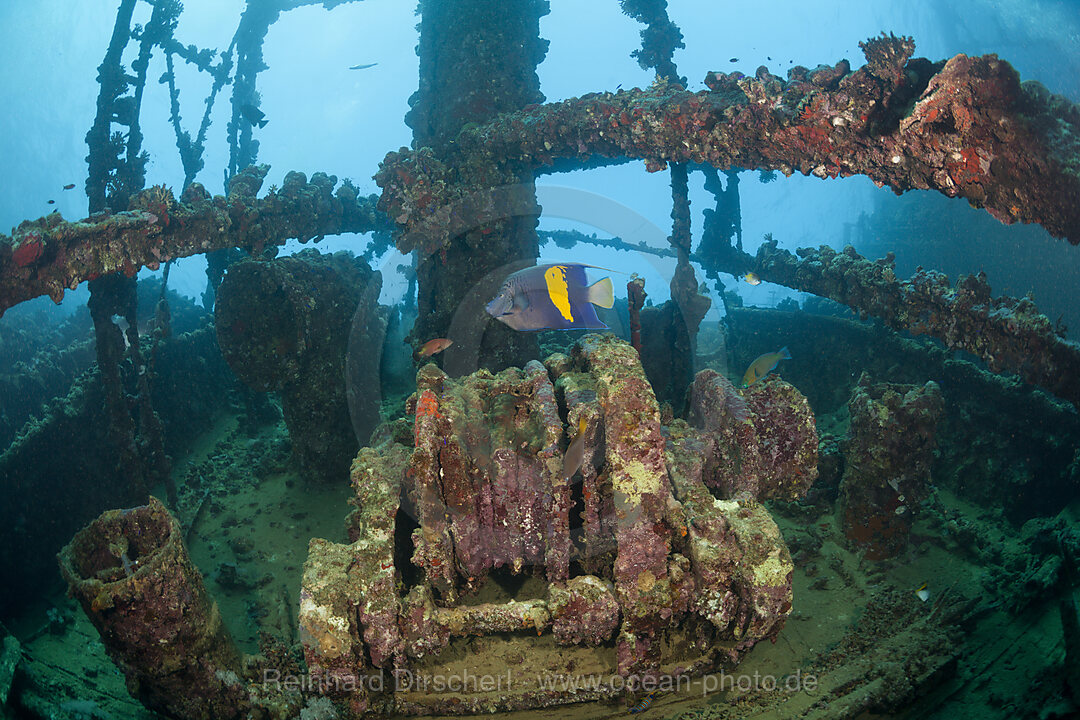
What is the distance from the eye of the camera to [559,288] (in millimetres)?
3396

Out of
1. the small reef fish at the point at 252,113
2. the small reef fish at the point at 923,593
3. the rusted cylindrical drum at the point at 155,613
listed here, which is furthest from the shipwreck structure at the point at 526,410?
the small reef fish at the point at 252,113

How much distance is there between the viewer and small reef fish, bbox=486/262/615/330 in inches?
134

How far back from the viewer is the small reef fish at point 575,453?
346 centimetres

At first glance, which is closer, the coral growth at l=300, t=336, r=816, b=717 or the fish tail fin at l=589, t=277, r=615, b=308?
the coral growth at l=300, t=336, r=816, b=717

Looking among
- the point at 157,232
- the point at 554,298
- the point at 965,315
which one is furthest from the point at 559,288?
the point at 157,232

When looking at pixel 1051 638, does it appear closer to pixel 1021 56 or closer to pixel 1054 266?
pixel 1054 266

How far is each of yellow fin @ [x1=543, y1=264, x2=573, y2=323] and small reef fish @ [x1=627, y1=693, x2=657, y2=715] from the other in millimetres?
2460

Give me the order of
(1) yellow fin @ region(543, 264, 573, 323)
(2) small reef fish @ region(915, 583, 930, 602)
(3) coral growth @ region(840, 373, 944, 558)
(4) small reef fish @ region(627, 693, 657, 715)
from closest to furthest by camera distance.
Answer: (4) small reef fish @ region(627, 693, 657, 715) → (1) yellow fin @ region(543, 264, 573, 323) → (2) small reef fish @ region(915, 583, 930, 602) → (3) coral growth @ region(840, 373, 944, 558)

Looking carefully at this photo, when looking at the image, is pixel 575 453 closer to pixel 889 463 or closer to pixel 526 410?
pixel 526 410

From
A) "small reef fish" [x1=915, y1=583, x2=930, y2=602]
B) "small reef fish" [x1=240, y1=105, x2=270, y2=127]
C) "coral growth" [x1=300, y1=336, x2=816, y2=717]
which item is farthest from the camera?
"small reef fish" [x1=240, y1=105, x2=270, y2=127]

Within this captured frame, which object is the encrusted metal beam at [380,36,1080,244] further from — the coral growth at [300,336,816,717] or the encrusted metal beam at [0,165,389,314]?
the coral growth at [300,336,816,717]

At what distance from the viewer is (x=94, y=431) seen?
6.95m

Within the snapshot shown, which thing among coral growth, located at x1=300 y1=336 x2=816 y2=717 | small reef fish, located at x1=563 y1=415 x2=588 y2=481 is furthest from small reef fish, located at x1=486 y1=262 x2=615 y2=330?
small reef fish, located at x1=563 y1=415 x2=588 y2=481

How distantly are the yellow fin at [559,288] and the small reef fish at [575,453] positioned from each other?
725mm
